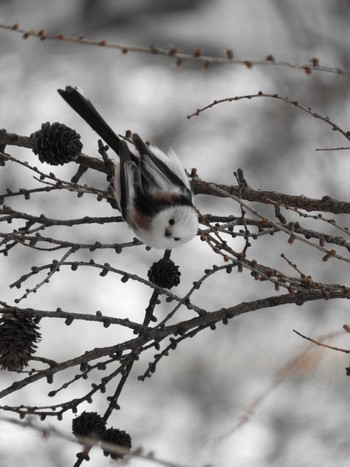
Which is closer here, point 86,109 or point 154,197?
point 154,197

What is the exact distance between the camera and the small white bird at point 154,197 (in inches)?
43.9

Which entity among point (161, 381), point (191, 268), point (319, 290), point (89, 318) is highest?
point (191, 268)

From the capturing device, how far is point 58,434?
1.95 ft

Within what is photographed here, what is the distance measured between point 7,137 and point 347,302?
1570 mm

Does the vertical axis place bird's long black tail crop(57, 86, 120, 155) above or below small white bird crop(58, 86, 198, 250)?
above

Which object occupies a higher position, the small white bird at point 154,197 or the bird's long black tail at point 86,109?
the bird's long black tail at point 86,109

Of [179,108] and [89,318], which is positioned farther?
[179,108]

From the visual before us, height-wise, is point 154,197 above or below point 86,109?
below

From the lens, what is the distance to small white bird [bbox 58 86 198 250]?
3.66ft

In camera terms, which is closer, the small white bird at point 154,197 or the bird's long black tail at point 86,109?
the small white bird at point 154,197

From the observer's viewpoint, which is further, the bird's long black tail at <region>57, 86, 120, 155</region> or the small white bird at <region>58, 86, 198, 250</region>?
the bird's long black tail at <region>57, 86, 120, 155</region>

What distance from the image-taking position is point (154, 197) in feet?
3.78

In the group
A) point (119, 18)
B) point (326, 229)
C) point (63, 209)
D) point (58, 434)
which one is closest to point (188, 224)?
point (58, 434)

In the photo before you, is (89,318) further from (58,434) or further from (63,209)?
(63,209)
